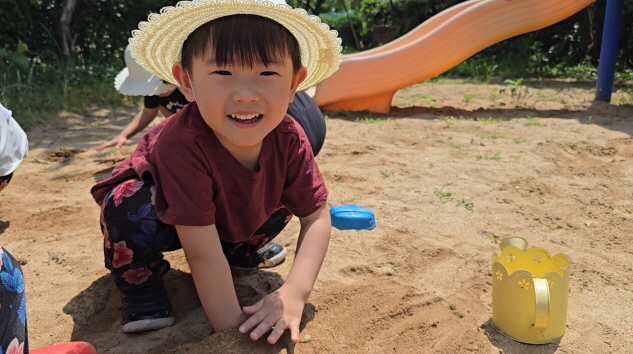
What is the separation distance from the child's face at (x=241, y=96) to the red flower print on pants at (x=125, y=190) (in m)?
0.29

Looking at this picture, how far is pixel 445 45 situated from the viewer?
5527mm

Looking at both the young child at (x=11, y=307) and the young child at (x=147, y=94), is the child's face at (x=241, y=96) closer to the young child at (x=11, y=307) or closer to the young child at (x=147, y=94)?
the young child at (x=11, y=307)

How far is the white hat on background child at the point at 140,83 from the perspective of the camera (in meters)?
3.36

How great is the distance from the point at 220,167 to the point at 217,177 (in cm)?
3

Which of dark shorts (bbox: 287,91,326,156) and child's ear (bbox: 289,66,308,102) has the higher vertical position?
child's ear (bbox: 289,66,308,102)

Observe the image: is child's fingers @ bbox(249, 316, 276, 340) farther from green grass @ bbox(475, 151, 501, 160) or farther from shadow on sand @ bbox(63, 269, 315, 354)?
green grass @ bbox(475, 151, 501, 160)

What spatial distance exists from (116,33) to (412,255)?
6.25 metres

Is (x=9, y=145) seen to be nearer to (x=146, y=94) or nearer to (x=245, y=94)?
(x=146, y=94)

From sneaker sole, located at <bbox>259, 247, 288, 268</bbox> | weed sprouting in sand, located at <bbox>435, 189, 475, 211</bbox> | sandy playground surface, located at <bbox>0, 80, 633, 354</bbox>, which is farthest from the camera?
weed sprouting in sand, located at <bbox>435, 189, 475, 211</bbox>

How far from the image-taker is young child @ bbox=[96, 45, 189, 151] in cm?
338

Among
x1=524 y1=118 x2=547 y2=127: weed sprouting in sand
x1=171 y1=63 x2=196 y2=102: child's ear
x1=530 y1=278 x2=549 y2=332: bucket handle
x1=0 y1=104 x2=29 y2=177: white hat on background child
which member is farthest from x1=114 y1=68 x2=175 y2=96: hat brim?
x1=524 y1=118 x2=547 y2=127: weed sprouting in sand

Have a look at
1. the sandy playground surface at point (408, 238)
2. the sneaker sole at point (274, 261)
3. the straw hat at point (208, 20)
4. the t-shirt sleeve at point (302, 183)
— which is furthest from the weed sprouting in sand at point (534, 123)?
the t-shirt sleeve at point (302, 183)

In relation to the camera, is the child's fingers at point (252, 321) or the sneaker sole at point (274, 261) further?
the sneaker sole at point (274, 261)

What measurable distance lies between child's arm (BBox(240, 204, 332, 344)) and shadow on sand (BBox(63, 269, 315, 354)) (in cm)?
5
